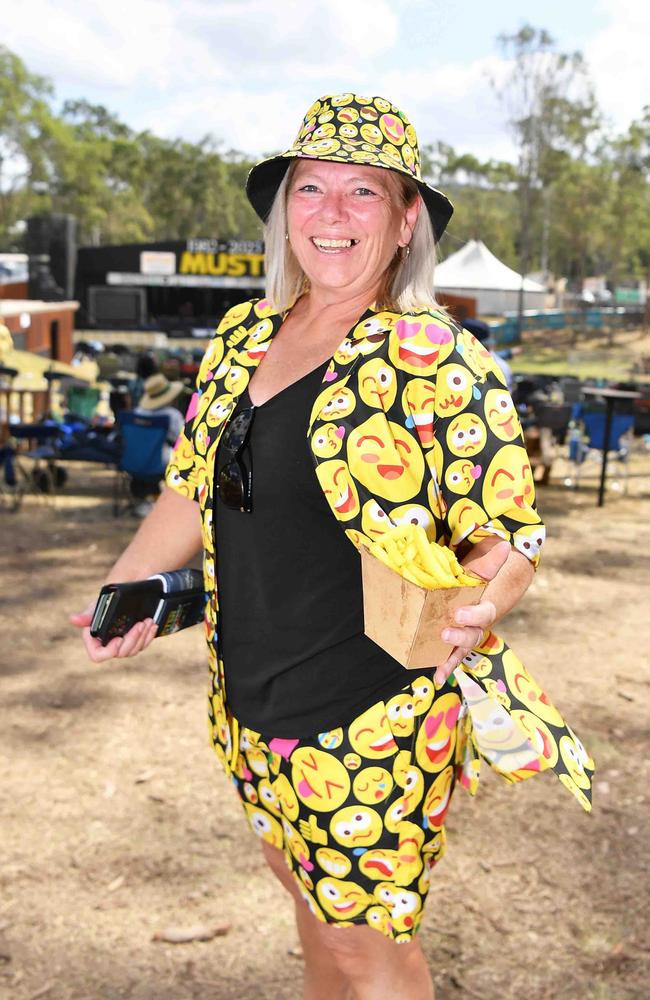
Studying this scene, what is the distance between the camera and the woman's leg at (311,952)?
2.09 meters

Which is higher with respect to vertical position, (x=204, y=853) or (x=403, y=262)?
(x=403, y=262)

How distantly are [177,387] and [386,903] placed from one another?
7.71 m

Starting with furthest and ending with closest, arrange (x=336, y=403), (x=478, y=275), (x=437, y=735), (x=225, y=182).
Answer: (x=225, y=182), (x=478, y=275), (x=437, y=735), (x=336, y=403)

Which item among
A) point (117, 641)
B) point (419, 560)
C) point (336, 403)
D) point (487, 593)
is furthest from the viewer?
point (117, 641)

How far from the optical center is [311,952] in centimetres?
223

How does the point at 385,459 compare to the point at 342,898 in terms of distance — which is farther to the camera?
the point at 342,898

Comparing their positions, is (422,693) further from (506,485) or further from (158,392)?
(158,392)

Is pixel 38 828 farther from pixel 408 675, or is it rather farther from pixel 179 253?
pixel 179 253

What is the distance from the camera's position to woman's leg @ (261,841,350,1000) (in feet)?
6.85

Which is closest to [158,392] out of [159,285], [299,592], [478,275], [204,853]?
[204,853]

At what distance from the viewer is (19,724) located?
466 cm

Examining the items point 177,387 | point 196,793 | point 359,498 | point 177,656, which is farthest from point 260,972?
point 177,387

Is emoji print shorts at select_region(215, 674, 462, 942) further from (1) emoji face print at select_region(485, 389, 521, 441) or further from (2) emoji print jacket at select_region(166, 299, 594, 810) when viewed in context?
(1) emoji face print at select_region(485, 389, 521, 441)

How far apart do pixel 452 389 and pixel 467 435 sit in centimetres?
8
